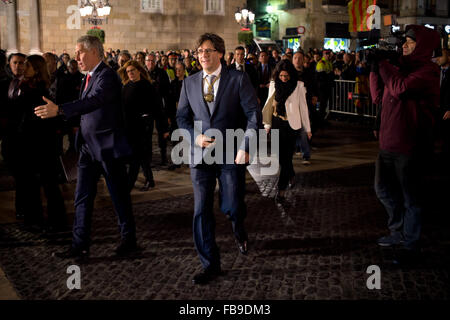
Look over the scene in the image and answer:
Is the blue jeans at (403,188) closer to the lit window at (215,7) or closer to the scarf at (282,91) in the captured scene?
the scarf at (282,91)

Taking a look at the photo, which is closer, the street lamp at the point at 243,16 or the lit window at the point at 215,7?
the street lamp at the point at 243,16

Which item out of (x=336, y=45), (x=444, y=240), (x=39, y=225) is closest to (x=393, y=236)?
(x=444, y=240)

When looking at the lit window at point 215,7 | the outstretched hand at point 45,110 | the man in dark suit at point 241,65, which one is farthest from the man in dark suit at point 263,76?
the lit window at point 215,7

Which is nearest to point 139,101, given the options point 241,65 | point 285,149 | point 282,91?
point 282,91

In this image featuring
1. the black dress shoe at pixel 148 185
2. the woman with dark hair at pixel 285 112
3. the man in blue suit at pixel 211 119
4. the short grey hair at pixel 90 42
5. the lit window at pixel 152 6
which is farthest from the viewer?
the lit window at pixel 152 6

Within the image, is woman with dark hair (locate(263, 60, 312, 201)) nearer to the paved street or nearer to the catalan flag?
the paved street

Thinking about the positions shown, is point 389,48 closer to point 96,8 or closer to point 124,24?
point 96,8

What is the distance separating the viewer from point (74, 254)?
4.93 meters

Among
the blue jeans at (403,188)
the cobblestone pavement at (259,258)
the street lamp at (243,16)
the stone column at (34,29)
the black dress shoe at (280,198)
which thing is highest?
the street lamp at (243,16)

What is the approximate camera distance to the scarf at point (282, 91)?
712cm

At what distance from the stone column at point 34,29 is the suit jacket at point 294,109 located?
23.8 metres

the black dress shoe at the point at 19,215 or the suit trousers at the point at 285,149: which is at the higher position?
the suit trousers at the point at 285,149

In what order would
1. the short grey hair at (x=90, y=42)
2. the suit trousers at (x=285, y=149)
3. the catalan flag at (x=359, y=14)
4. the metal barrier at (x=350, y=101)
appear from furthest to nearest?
the metal barrier at (x=350, y=101), the catalan flag at (x=359, y=14), the suit trousers at (x=285, y=149), the short grey hair at (x=90, y=42)

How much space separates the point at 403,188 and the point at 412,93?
2.84ft
